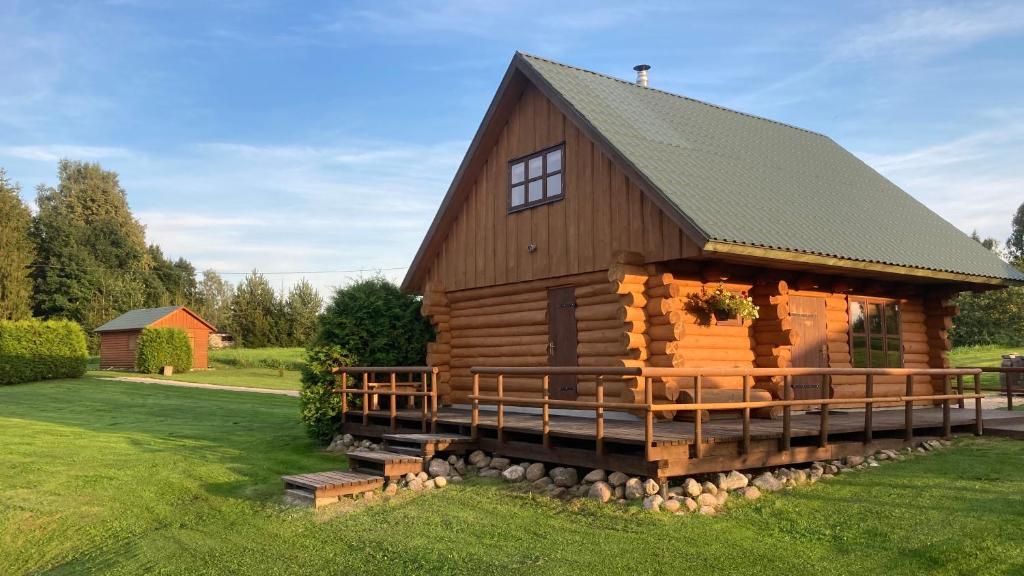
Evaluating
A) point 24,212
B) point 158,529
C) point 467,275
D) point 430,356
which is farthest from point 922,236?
point 24,212

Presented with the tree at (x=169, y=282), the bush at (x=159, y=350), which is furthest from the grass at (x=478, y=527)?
the tree at (x=169, y=282)

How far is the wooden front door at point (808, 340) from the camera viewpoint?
15.6 metres

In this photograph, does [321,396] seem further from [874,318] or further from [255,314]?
[255,314]

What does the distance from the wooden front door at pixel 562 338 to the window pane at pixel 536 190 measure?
1846 millimetres

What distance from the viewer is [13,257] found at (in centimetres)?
5653

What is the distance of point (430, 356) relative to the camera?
18156mm

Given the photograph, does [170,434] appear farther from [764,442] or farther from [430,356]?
[764,442]

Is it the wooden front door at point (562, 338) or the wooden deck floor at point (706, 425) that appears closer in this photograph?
the wooden deck floor at point (706, 425)

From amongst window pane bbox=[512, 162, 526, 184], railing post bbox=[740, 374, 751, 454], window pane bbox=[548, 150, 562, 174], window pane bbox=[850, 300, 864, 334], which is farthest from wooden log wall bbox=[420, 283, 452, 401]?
railing post bbox=[740, 374, 751, 454]

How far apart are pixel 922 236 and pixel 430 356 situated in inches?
430

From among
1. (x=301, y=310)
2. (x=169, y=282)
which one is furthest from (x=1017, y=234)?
(x=169, y=282)

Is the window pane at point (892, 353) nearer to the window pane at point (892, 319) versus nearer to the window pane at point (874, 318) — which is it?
the window pane at point (892, 319)

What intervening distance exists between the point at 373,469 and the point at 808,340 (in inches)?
337

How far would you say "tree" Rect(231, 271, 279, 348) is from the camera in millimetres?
59688
